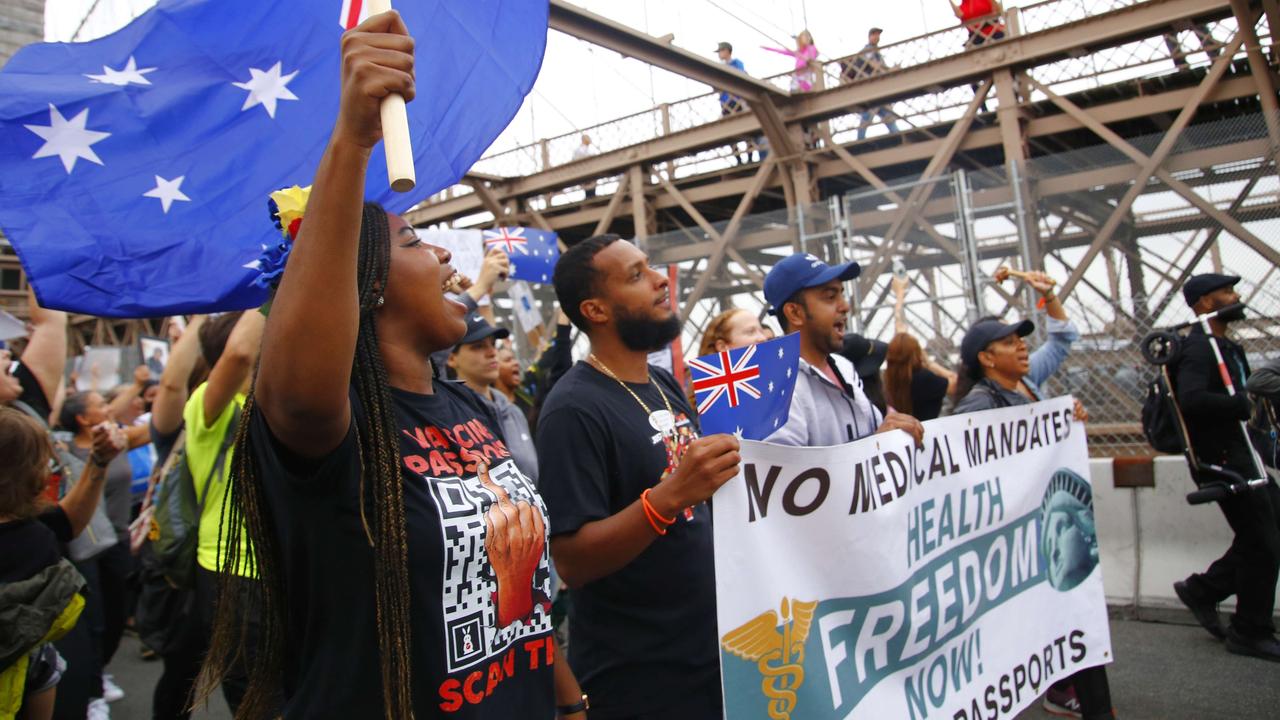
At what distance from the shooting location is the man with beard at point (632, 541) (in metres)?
2.15

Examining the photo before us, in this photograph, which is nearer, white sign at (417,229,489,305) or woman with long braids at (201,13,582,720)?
woman with long braids at (201,13,582,720)

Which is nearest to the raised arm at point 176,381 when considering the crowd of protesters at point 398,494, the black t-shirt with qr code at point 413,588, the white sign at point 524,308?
the crowd of protesters at point 398,494

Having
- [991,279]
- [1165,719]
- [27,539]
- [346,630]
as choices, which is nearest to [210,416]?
[27,539]

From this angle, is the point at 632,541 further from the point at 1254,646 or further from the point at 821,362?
the point at 1254,646

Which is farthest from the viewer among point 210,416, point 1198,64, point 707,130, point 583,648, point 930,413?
point 707,130

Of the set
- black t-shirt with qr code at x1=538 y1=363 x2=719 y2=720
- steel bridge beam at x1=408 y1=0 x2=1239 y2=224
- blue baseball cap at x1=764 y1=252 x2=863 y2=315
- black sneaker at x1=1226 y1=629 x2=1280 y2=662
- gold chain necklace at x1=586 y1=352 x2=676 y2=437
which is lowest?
black sneaker at x1=1226 y1=629 x2=1280 y2=662

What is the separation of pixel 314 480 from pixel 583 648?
4.06 feet

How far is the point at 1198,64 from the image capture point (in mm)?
9953

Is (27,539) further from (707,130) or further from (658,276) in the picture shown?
(707,130)

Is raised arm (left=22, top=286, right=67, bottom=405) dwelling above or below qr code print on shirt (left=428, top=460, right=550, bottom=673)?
above

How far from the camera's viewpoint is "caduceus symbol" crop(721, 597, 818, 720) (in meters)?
2.27

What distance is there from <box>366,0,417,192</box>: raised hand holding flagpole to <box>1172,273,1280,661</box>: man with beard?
5.24 m

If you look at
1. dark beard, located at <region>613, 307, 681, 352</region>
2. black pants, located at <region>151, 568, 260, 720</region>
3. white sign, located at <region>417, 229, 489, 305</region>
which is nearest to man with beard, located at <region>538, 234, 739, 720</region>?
dark beard, located at <region>613, 307, 681, 352</region>

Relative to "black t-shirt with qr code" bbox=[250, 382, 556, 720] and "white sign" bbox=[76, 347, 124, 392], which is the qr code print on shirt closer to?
"black t-shirt with qr code" bbox=[250, 382, 556, 720]
